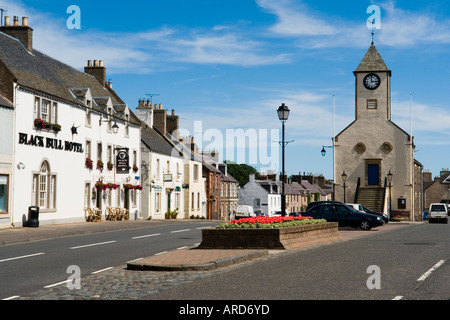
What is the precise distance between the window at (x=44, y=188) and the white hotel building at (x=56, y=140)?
0.18 ft

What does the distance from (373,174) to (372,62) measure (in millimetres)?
12010

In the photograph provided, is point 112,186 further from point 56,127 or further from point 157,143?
point 157,143

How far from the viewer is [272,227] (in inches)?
769

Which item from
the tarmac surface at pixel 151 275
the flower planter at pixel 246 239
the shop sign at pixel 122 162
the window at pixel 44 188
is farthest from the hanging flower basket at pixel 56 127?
the tarmac surface at pixel 151 275

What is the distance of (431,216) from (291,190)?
47.8 m

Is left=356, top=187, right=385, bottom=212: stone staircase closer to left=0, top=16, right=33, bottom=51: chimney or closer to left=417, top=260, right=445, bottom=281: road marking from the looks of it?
left=0, top=16, right=33, bottom=51: chimney

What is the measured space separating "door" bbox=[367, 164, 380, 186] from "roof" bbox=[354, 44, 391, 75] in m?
10.1

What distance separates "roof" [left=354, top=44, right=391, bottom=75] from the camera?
6412 cm

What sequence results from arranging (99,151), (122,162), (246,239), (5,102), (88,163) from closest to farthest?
(246,239) → (5,102) → (88,163) → (99,151) → (122,162)

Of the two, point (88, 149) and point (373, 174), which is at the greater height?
point (88, 149)

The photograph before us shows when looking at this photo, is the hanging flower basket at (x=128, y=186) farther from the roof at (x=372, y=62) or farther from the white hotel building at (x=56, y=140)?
the roof at (x=372, y=62)

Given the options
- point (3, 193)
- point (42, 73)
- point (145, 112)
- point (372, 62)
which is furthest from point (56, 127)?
point (372, 62)

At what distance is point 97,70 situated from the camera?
167ft
